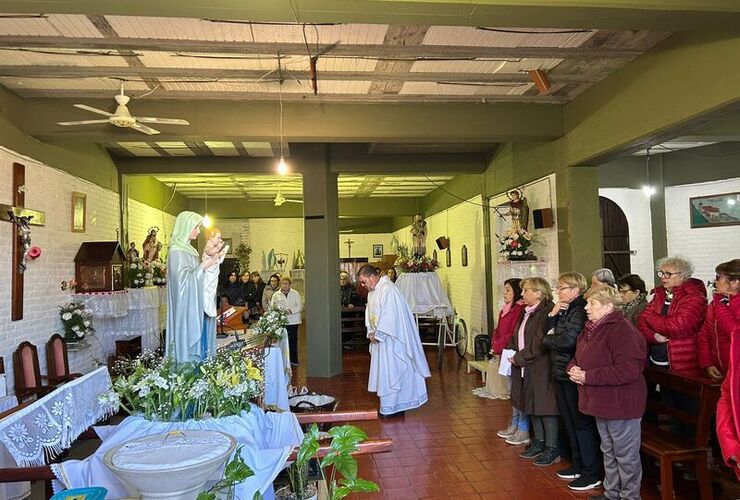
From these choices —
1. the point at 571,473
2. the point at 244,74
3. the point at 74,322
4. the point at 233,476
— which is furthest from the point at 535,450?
the point at 74,322

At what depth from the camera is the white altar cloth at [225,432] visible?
2.42 m

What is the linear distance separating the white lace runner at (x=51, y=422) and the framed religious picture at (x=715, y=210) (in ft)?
28.7

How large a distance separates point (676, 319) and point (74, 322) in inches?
240

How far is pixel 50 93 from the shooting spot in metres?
5.51

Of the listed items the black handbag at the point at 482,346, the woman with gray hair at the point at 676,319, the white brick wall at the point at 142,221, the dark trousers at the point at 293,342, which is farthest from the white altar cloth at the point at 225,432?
the white brick wall at the point at 142,221

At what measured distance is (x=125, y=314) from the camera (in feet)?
23.3

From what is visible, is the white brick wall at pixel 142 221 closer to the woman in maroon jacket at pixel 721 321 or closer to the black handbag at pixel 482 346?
the black handbag at pixel 482 346

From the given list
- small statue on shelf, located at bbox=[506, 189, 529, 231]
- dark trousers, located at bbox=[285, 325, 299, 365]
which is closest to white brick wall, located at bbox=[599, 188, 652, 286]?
small statue on shelf, located at bbox=[506, 189, 529, 231]

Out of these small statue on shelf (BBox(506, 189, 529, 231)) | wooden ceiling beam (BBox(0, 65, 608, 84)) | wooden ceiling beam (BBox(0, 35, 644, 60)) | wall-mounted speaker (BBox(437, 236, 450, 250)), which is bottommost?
wall-mounted speaker (BBox(437, 236, 450, 250))

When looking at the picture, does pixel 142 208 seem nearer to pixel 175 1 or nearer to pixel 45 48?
pixel 45 48

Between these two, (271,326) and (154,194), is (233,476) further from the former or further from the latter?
(154,194)

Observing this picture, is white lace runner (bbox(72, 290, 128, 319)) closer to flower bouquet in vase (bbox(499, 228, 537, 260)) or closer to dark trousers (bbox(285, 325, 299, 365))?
dark trousers (bbox(285, 325, 299, 365))

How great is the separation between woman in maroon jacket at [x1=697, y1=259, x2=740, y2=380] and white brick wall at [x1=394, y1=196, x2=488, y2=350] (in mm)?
5146

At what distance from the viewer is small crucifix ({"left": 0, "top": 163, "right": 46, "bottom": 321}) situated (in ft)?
17.2
